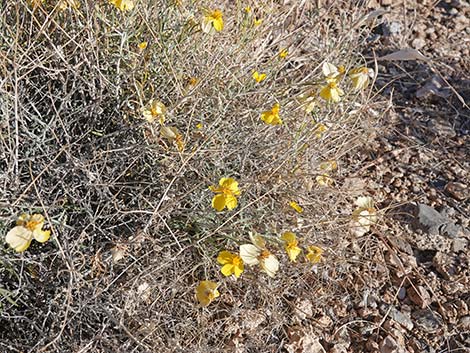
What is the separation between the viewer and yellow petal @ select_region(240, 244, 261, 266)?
1473mm

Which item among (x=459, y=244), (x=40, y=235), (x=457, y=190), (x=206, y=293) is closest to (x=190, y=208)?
(x=206, y=293)

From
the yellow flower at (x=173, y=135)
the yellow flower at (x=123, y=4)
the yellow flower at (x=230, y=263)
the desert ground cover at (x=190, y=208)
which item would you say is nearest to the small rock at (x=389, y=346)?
the desert ground cover at (x=190, y=208)

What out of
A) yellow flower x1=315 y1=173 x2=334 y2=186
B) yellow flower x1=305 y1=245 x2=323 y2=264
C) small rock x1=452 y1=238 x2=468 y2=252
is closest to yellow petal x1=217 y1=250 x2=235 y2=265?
yellow flower x1=305 y1=245 x2=323 y2=264

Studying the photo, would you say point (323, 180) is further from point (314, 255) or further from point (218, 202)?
point (218, 202)

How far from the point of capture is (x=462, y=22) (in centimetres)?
277

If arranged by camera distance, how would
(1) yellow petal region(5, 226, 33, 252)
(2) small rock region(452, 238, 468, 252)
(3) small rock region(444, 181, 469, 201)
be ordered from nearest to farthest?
(1) yellow petal region(5, 226, 33, 252)
(2) small rock region(452, 238, 468, 252)
(3) small rock region(444, 181, 469, 201)

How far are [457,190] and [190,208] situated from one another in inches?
38.1

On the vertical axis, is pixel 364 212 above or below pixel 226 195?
below

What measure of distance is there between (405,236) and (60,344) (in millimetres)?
1034

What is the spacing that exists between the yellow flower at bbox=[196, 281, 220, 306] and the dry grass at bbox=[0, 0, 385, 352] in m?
0.09

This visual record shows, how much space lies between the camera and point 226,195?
1449mm

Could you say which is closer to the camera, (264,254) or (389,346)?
(264,254)

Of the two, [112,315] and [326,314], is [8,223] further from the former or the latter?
[326,314]

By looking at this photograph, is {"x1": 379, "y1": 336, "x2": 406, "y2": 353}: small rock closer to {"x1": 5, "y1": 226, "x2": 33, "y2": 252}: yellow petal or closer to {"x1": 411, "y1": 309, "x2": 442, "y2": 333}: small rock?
{"x1": 411, "y1": 309, "x2": 442, "y2": 333}: small rock
